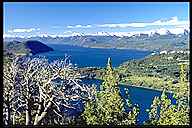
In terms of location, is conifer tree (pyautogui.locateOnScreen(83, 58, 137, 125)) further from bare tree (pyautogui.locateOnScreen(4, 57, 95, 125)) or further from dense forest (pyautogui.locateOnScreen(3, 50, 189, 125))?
bare tree (pyautogui.locateOnScreen(4, 57, 95, 125))

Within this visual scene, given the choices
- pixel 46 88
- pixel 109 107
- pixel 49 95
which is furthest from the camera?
pixel 109 107

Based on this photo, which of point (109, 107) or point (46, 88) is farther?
point (109, 107)

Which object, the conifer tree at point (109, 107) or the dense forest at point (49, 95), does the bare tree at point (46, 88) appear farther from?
the conifer tree at point (109, 107)

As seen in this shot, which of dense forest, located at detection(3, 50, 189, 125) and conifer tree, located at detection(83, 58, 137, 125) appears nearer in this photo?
dense forest, located at detection(3, 50, 189, 125)

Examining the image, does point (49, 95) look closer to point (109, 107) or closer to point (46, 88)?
point (46, 88)

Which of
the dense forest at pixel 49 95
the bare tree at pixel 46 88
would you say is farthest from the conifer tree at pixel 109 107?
the bare tree at pixel 46 88

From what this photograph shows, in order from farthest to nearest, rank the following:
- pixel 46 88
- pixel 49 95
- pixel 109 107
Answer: pixel 109 107
pixel 46 88
pixel 49 95

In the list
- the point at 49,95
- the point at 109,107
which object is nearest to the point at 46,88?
the point at 49,95

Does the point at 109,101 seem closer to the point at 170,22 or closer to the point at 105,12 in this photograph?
the point at 170,22

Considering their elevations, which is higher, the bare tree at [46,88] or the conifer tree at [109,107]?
the bare tree at [46,88]

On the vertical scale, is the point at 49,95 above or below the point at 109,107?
above

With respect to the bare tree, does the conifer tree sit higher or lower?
lower

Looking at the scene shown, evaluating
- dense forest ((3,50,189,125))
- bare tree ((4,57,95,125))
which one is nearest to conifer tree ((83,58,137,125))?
dense forest ((3,50,189,125))

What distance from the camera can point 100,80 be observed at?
4996 mm
